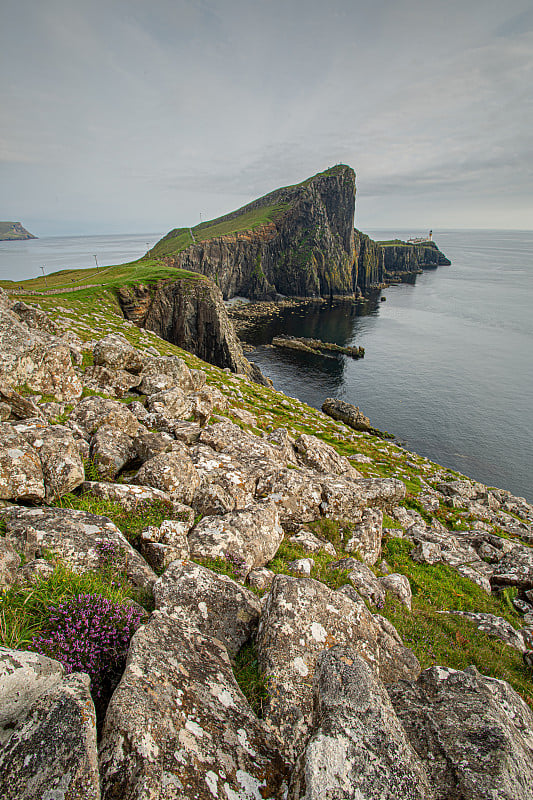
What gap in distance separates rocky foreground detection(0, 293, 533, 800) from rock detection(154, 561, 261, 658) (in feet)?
0.12

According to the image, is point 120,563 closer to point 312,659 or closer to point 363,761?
point 312,659

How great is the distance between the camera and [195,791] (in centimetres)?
349

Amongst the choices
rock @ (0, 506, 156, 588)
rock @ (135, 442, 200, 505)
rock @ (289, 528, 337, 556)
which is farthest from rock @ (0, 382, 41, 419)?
rock @ (289, 528, 337, 556)

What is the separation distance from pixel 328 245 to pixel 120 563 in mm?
209423

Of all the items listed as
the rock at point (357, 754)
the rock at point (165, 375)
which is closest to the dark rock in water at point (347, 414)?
the rock at point (165, 375)

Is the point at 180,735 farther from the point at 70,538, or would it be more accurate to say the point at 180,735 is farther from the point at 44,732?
the point at 70,538

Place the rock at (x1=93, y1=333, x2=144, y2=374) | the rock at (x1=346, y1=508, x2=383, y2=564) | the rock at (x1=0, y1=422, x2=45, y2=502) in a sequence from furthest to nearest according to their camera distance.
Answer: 1. the rock at (x1=93, y1=333, x2=144, y2=374)
2. the rock at (x1=346, y1=508, x2=383, y2=564)
3. the rock at (x1=0, y1=422, x2=45, y2=502)

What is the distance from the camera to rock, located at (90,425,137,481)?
10656 millimetres

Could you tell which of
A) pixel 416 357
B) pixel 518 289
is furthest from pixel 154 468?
pixel 518 289

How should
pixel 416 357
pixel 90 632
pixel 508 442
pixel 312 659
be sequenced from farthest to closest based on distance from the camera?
pixel 416 357 < pixel 508 442 < pixel 312 659 < pixel 90 632

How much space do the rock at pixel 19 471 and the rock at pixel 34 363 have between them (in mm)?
5256

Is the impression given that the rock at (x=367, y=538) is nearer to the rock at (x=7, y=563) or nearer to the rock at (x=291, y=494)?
the rock at (x=291, y=494)

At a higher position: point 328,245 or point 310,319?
point 328,245

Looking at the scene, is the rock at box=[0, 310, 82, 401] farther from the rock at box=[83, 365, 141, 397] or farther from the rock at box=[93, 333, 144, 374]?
the rock at box=[93, 333, 144, 374]
